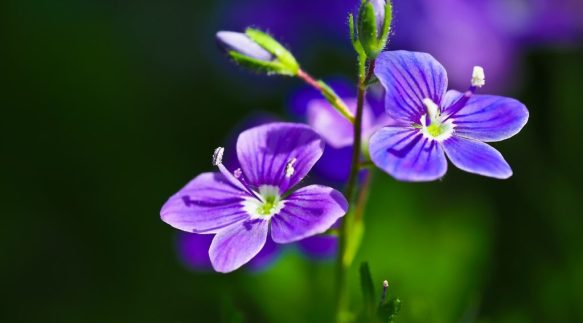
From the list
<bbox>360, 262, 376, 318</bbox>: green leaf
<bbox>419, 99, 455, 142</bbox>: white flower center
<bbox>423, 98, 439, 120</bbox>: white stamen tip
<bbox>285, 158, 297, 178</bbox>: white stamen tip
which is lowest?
<bbox>360, 262, 376, 318</bbox>: green leaf

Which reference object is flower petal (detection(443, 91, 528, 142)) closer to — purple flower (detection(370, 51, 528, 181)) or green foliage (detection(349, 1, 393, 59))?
purple flower (detection(370, 51, 528, 181))

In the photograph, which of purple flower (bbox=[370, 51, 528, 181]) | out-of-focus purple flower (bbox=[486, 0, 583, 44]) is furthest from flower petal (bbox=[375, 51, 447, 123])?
out-of-focus purple flower (bbox=[486, 0, 583, 44])

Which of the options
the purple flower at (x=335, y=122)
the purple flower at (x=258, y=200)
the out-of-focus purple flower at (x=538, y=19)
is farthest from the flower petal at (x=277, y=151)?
the out-of-focus purple flower at (x=538, y=19)

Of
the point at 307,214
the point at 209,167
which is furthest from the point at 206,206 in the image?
the point at 209,167

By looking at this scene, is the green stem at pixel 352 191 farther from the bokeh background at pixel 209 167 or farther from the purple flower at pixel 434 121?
the bokeh background at pixel 209 167

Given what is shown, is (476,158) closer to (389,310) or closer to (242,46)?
(389,310)
